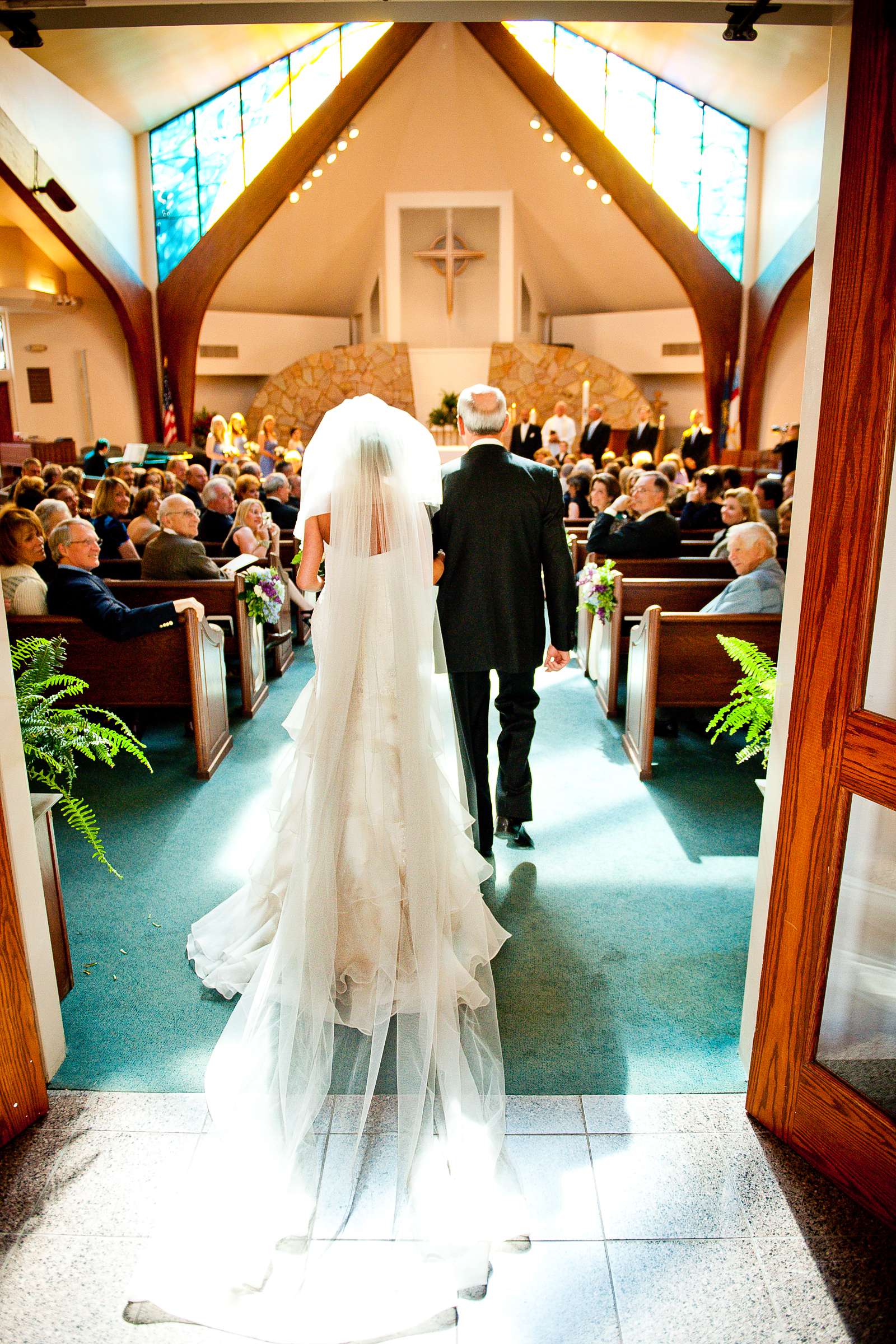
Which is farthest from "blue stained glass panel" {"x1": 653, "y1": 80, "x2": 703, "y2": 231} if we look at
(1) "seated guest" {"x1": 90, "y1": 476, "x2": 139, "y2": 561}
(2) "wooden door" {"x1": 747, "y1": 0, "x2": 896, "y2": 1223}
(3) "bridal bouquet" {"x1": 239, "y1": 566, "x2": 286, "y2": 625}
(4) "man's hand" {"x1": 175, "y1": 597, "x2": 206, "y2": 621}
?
(2) "wooden door" {"x1": 747, "y1": 0, "x2": 896, "y2": 1223}

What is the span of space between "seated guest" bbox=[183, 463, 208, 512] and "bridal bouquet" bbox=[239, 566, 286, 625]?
315 cm

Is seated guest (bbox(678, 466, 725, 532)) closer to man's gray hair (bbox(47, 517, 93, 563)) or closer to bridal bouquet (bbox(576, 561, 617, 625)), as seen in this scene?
bridal bouquet (bbox(576, 561, 617, 625))

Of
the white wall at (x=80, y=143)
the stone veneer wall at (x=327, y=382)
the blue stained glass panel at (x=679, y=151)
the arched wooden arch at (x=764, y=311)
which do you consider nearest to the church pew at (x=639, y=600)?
the arched wooden arch at (x=764, y=311)

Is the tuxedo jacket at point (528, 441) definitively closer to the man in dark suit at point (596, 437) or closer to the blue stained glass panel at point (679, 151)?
the man in dark suit at point (596, 437)

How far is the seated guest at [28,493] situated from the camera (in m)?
6.25

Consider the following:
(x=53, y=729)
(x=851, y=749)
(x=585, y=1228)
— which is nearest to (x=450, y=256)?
(x=53, y=729)

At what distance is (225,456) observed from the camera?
499 inches

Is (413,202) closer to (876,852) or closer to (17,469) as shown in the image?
(17,469)

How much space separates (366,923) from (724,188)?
14285 mm

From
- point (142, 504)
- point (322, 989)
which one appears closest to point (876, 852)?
point (322, 989)

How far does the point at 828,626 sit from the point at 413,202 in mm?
16746

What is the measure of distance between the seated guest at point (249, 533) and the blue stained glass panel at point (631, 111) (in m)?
10.9

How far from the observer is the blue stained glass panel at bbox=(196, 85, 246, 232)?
1405cm

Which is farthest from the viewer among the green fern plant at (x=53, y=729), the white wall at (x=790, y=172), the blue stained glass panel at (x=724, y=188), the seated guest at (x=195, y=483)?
the blue stained glass panel at (x=724, y=188)
